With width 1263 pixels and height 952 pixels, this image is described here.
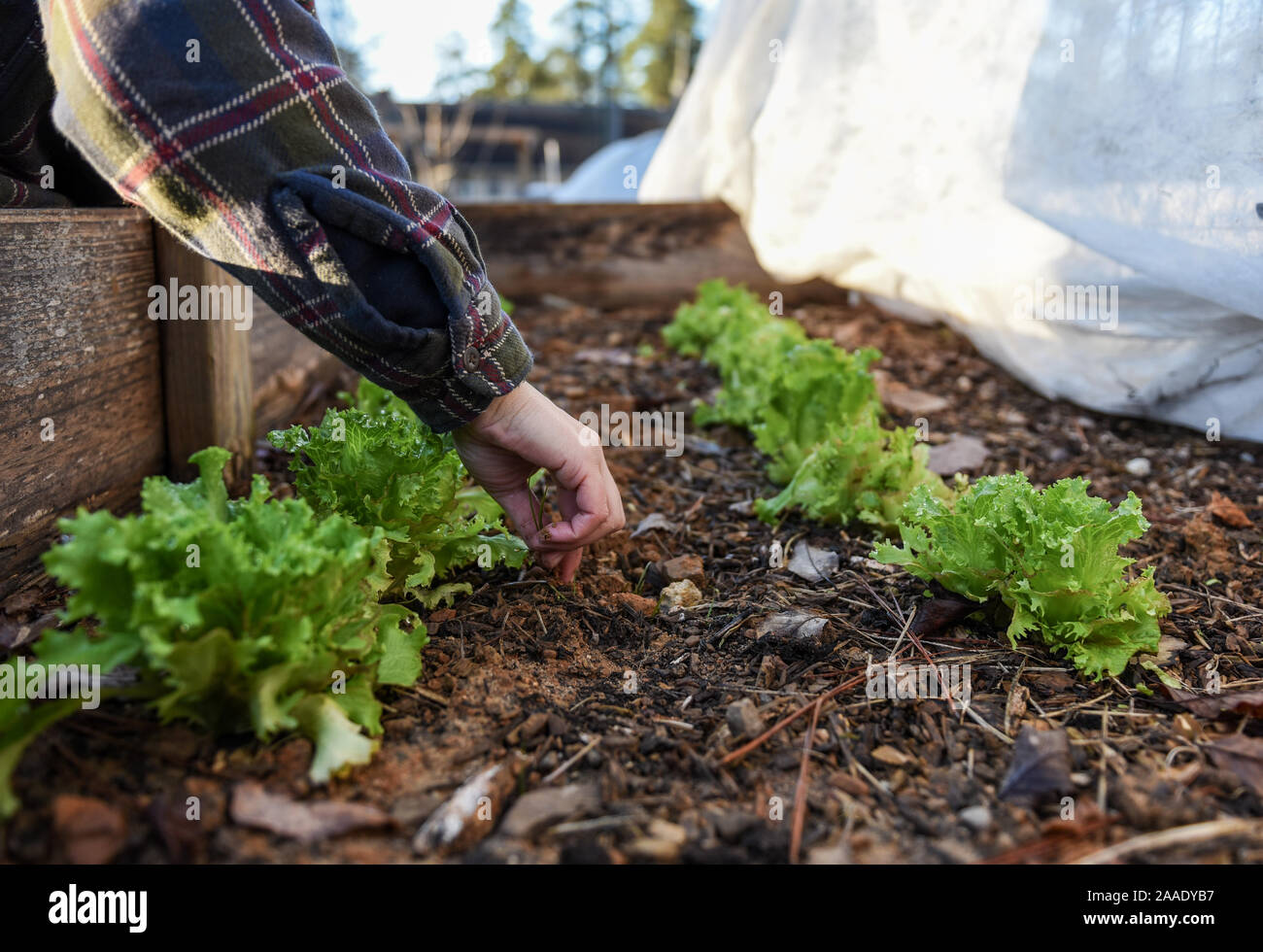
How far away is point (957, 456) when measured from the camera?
3637 millimetres

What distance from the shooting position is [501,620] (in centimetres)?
232

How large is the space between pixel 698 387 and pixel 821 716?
285 centimetres

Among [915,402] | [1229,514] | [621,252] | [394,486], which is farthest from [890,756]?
[621,252]

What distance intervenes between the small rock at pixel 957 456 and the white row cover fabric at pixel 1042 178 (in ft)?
2.27

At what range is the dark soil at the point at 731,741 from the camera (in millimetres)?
1561

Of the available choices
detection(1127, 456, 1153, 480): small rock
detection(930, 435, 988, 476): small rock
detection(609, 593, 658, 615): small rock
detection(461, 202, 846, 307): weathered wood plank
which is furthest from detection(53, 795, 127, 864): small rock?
detection(461, 202, 846, 307): weathered wood plank

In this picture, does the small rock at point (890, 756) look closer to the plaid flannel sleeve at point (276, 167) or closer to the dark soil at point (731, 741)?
the dark soil at point (731, 741)

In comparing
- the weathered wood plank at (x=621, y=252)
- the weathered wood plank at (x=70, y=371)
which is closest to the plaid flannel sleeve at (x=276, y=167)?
the weathered wood plank at (x=70, y=371)

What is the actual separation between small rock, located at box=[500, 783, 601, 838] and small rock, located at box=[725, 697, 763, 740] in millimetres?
351

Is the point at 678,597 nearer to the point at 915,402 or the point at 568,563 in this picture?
the point at 568,563

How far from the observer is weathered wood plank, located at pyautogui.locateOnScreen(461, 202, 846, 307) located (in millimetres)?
6137

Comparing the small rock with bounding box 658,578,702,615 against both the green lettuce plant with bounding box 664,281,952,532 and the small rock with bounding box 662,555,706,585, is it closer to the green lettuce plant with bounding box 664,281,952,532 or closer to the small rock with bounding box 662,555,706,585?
the small rock with bounding box 662,555,706,585
